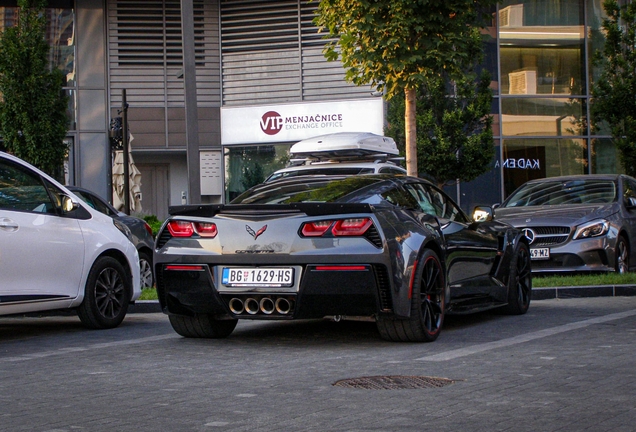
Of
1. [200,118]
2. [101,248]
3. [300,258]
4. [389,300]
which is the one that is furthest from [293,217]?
[200,118]

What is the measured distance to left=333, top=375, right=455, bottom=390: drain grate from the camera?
18.6 feet

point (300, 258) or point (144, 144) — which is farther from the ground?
point (144, 144)

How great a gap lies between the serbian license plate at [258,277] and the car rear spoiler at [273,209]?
421 mm

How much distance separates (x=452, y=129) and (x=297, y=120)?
612 centimetres

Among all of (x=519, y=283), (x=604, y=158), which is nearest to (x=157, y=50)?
(x=604, y=158)

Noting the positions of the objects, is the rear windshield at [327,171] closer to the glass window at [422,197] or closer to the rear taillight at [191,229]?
the glass window at [422,197]

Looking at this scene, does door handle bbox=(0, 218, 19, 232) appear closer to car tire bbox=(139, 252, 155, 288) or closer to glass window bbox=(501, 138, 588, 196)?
car tire bbox=(139, 252, 155, 288)

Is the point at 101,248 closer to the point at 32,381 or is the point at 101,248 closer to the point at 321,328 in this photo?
the point at 321,328

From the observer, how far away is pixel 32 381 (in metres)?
6.12

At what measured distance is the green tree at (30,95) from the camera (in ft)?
72.4

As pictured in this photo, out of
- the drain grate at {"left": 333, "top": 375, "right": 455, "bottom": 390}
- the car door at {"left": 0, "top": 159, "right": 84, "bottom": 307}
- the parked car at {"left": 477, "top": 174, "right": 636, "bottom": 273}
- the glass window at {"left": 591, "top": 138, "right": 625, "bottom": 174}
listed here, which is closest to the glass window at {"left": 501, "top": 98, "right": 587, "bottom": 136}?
the glass window at {"left": 591, "top": 138, "right": 625, "bottom": 174}

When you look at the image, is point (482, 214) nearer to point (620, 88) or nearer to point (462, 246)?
point (462, 246)

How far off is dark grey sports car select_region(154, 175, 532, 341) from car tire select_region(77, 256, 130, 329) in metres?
1.26

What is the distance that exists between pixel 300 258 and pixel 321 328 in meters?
1.80
